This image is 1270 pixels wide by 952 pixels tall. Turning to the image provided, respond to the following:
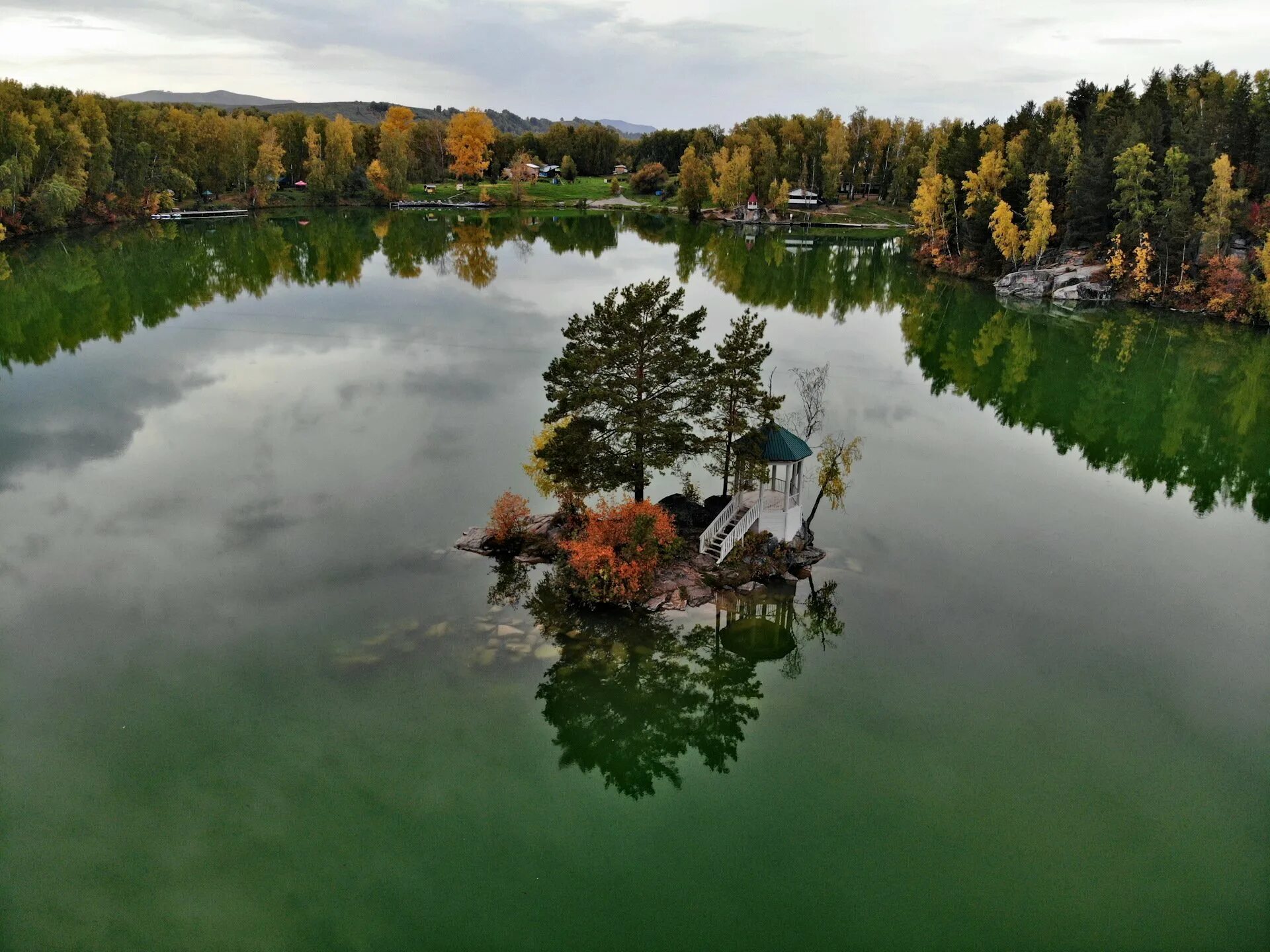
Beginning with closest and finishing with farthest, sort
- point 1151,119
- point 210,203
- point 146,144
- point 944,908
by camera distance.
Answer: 1. point 944,908
2. point 1151,119
3. point 146,144
4. point 210,203

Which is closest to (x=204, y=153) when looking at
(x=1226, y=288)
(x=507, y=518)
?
(x=507, y=518)

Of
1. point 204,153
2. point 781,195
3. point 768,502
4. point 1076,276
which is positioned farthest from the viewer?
point 204,153

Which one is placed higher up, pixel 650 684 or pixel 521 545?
pixel 521 545

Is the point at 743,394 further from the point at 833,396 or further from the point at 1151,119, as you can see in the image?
the point at 1151,119

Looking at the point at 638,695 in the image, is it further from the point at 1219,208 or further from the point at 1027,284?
the point at 1219,208

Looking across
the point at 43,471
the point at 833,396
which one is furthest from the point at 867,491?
the point at 43,471

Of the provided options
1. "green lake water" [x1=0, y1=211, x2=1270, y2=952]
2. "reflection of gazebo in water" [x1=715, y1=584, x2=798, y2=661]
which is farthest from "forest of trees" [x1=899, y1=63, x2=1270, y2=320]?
"reflection of gazebo in water" [x1=715, y1=584, x2=798, y2=661]

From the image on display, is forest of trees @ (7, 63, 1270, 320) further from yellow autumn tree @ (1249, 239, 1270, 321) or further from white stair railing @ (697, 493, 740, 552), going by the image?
white stair railing @ (697, 493, 740, 552)
